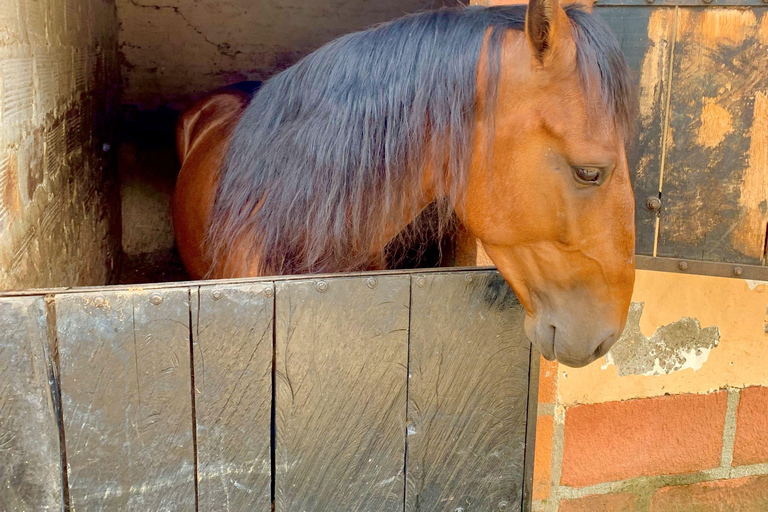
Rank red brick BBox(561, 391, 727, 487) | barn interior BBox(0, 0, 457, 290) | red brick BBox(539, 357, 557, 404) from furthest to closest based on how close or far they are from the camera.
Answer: red brick BBox(561, 391, 727, 487)
red brick BBox(539, 357, 557, 404)
barn interior BBox(0, 0, 457, 290)

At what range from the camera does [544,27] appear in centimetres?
123

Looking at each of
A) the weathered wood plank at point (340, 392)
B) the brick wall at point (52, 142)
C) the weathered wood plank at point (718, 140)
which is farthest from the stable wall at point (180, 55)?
the weathered wood plank at point (340, 392)

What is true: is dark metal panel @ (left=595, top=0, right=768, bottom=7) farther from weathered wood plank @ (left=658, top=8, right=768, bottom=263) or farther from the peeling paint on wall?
the peeling paint on wall

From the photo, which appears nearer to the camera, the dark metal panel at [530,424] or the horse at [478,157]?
the horse at [478,157]

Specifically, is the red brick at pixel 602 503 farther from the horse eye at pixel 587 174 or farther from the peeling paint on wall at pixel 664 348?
the horse eye at pixel 587 174

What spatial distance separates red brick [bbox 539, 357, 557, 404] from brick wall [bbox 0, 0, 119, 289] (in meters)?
1.47

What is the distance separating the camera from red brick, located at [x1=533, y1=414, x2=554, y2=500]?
6.61ft

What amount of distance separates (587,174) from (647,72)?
0.52 metres

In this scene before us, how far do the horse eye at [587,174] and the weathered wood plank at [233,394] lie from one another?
2.24 feet

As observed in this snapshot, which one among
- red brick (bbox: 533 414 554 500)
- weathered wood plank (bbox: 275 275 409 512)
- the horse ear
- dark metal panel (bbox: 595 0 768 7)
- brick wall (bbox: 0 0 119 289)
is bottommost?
red brick (bbox: 533 414 554 500)

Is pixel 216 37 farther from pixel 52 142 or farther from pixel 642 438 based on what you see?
pixel 642 438

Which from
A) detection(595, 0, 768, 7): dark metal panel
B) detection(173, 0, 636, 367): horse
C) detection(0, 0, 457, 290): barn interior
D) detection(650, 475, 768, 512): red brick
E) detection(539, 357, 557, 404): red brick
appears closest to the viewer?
detection(173, 0, 636, 367): horse

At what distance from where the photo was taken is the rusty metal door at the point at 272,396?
1.20 m

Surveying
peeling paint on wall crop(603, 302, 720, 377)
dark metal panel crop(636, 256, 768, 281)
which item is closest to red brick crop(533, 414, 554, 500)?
peeling paint on wall crop(603, 302, 720, 377)
